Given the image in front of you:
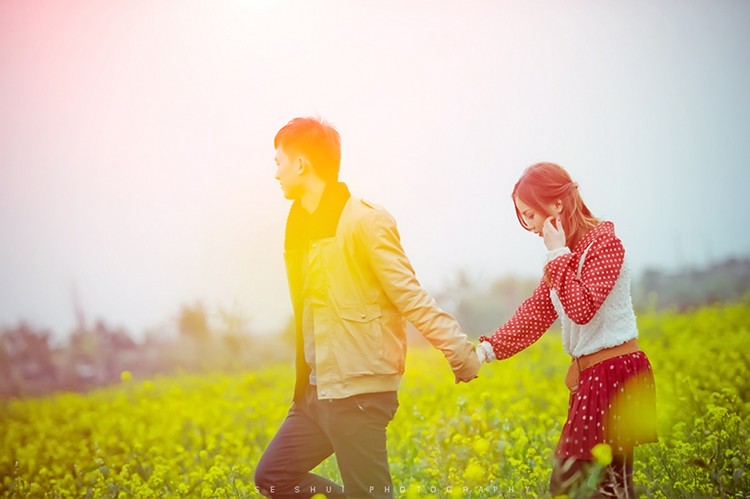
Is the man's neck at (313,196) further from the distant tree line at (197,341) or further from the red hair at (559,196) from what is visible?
the distant tree line at (197,341)

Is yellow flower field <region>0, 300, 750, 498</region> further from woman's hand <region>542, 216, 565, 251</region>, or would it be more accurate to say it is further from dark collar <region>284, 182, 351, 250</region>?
dark collar <region>284, 182, 351, 250</region>

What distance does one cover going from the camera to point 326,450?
3576 mm

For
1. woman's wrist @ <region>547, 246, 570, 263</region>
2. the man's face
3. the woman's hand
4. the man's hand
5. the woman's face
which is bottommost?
the man's hand

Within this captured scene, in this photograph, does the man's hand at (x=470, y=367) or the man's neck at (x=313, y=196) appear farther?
the man's neck at (x=313, y=196)

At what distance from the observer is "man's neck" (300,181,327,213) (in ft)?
12.0

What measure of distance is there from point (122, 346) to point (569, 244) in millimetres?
8449

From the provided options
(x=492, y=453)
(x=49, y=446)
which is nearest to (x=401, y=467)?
(x=492, y=453)

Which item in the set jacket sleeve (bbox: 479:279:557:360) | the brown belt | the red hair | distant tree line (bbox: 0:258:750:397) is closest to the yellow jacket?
jacket sleeve (bbox: 479:279:557:360)

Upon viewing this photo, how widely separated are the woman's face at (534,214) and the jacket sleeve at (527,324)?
257 millimetres

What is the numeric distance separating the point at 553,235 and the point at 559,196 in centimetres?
16

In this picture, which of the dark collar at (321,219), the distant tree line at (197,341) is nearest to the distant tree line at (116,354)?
the distant tree line at (197,341)

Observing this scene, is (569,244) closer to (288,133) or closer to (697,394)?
(288,133)

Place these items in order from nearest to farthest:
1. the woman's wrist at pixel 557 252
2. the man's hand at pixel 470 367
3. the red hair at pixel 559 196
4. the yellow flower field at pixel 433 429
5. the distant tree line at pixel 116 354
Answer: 1. the woman's wrist at pixel 557 252
2. the red hair at pixel 559 196
3. the man's hand at pixel 470 367
4. the yellow flower field at pixel 433 429
5. the distant tree line at pixel 116 354

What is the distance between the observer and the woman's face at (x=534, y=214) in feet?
11.1
